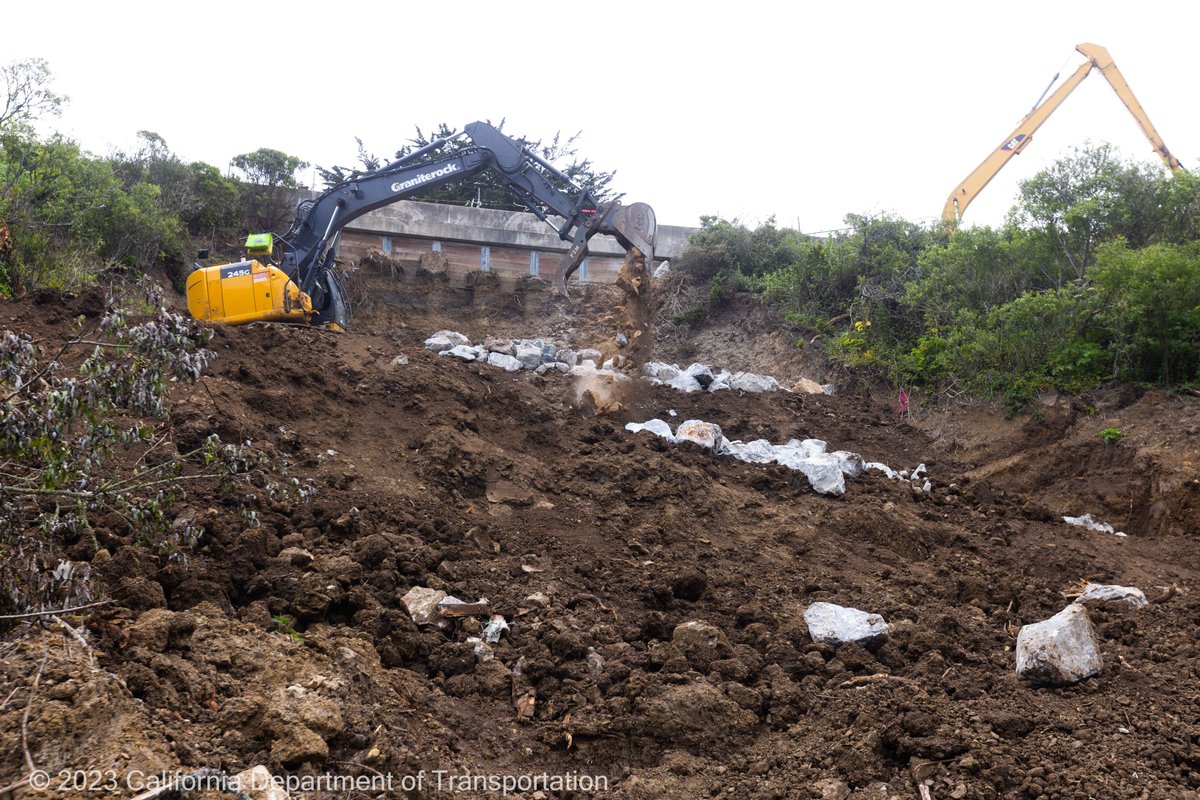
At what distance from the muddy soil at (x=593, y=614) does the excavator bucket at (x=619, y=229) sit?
6.47 ft

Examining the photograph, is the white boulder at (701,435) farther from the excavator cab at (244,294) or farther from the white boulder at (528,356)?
the excavator cab at (244,294)

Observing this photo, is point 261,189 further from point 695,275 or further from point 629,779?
point 629,779

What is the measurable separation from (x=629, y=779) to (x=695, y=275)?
16.9 m

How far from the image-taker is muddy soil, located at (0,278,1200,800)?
306cm

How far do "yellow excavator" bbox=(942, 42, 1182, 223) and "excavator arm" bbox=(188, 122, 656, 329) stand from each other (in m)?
10.4

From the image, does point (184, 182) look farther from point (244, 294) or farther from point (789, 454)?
point (789, 454)

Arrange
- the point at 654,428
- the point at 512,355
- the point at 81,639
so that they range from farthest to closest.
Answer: the point at 512,355 → the point at 654,428 → the point at 81,639

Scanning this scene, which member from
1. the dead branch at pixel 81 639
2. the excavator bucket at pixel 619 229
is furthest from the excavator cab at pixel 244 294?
the dead branch at pixel 81 639

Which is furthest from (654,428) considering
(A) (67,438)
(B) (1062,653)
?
(A) (67,438)

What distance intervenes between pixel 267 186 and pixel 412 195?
1035 cm

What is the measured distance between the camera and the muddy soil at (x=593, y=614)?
3.06m

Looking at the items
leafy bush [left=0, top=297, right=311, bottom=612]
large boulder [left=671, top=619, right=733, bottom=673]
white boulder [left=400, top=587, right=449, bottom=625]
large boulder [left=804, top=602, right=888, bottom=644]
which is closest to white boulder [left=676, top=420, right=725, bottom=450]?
large boulder [left=804, top=602, right=888, bottom=644]

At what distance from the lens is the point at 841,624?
16.1 ft

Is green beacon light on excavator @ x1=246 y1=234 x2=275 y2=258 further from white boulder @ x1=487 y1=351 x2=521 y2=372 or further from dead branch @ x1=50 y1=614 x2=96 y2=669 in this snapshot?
dead branch @ x1=50 y1=614 x2=96 y2=669
